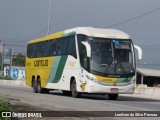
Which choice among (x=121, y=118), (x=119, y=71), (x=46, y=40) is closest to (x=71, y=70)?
(x=119, y=71)

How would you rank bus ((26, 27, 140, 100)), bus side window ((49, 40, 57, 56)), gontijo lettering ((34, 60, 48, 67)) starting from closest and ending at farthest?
bus ((26, 27, 140, 100)), bus side window ((49, 40, 57, 56)), gontijo lettering ((34, 60, 48, 67))

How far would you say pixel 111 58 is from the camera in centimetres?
2364

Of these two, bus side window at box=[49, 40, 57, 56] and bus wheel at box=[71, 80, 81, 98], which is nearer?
bus wheel at box=[71, 80, 81, 98]

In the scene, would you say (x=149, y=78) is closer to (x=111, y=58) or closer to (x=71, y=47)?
(x=71, y=47)

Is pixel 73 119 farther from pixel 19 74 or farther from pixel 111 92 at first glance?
pixel 19 74

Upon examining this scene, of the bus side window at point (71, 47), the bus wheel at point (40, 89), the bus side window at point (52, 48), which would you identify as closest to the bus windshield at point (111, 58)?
the bus side window at point (71, 47)

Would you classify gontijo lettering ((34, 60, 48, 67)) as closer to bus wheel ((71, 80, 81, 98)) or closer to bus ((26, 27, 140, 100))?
bus ((26, 27, 140, 100))

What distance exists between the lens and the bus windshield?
23578mm

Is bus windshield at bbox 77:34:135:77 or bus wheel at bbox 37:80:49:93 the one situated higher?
bus windshield at bbox 77:34:135:77

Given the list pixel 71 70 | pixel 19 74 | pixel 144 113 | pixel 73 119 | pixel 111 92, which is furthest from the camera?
pixel 19 74

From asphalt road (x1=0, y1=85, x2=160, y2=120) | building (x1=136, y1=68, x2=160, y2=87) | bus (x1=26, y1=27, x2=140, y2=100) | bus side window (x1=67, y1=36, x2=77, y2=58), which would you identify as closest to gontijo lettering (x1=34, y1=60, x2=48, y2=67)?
bus (x1=26, y1=27, x2=140, y2=100)

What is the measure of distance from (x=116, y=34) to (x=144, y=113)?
31.8 feet

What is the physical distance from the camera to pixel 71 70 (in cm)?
2580

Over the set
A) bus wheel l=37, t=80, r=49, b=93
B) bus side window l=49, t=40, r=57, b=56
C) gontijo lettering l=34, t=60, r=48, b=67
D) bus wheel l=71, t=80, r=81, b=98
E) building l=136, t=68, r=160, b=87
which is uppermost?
bus side window l=49, t=40, r=57, b=56
